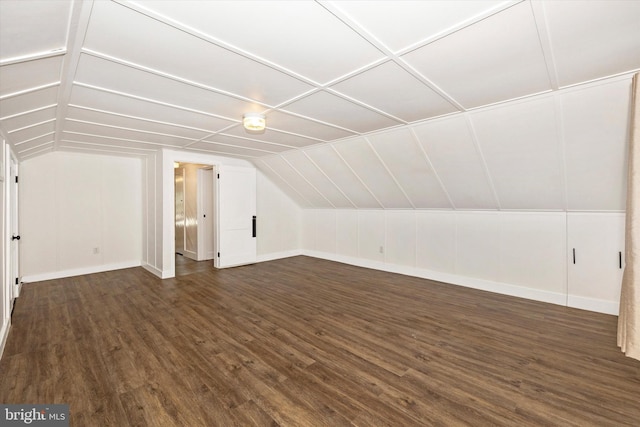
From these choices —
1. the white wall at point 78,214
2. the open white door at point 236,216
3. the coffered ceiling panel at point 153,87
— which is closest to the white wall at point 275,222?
the open white door at point 236,216

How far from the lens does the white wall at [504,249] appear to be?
3.39 metres

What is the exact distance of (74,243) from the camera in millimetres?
5137

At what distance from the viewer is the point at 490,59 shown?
2.00m

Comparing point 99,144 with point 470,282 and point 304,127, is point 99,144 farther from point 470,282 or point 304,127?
point 470,282

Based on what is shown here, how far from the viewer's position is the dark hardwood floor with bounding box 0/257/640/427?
5.86 feet

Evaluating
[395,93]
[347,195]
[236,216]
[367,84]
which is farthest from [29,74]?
[347,195]

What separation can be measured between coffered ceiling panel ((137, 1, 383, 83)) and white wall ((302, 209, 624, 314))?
138 inches

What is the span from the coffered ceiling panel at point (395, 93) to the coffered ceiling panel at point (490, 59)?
148 millimetres

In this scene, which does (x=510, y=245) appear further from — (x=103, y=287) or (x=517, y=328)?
(x=103, y=287)

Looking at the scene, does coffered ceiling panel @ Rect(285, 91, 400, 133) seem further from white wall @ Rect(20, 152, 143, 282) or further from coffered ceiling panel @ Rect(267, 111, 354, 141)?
white wall @ Rect(20, 152, 143, 282)

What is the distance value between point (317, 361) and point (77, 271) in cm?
541

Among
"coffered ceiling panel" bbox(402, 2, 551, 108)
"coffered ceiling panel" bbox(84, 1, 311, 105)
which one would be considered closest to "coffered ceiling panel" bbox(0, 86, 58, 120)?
"coffered ceiling panel" bbox(84, 1, 311, 105)

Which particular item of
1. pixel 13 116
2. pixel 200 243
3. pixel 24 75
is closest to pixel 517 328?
pixel 24 75

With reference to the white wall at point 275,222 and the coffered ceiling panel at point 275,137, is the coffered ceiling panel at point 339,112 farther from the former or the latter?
the white wall at point 275,222
